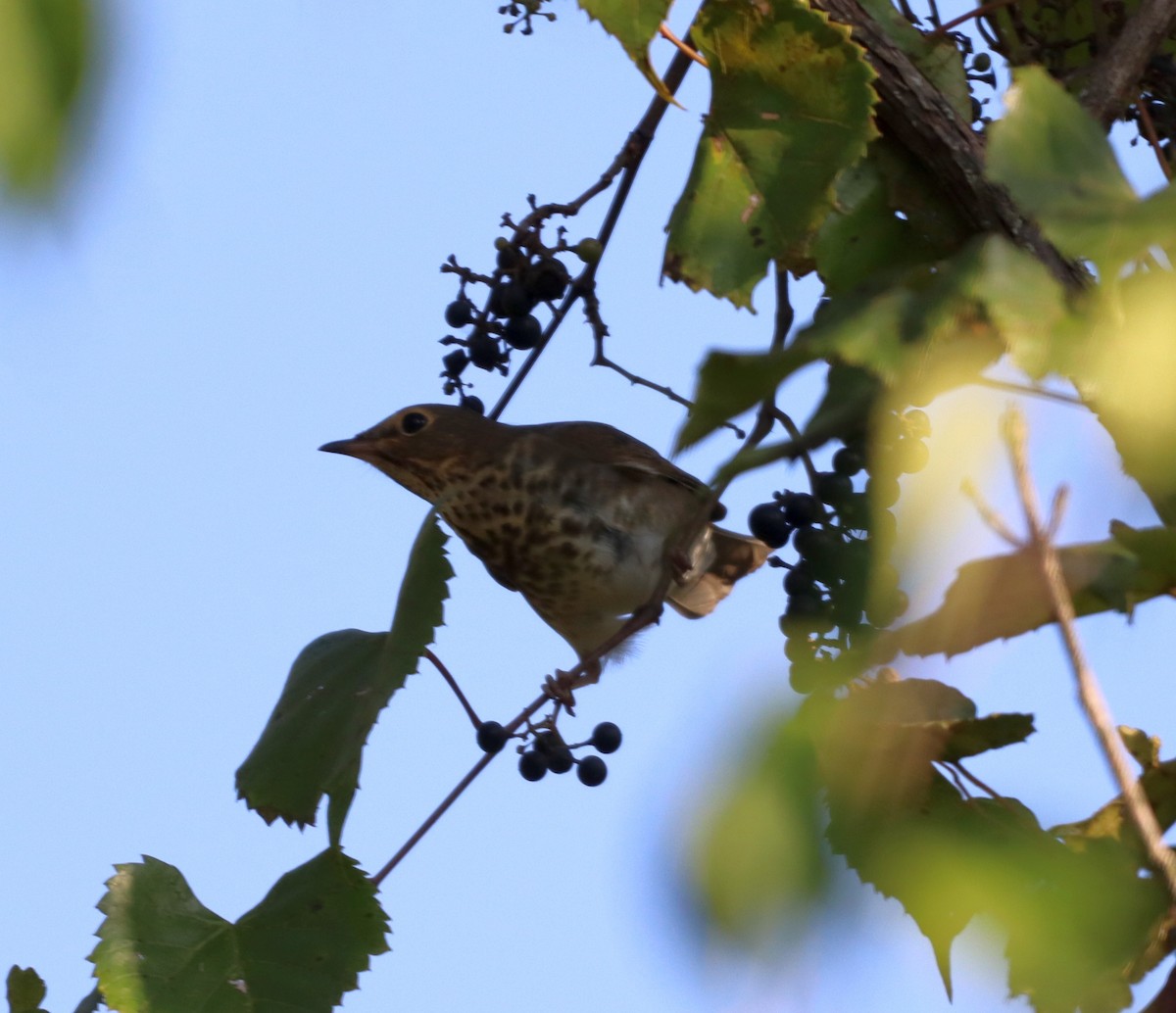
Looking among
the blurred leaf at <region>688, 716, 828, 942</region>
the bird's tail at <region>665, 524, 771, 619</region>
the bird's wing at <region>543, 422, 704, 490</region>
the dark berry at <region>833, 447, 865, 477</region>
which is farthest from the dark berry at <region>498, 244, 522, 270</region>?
the blurred leaf at <region>688, 716, 828, 942</region>

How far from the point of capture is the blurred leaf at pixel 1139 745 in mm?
1656

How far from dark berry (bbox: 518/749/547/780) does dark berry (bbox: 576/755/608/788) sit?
0.69ft

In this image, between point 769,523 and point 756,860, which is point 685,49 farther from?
point 756,860

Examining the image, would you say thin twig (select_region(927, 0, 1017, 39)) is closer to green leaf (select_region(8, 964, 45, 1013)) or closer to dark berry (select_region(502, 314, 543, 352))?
dark berry (select_region(502, 314, 543, 352))

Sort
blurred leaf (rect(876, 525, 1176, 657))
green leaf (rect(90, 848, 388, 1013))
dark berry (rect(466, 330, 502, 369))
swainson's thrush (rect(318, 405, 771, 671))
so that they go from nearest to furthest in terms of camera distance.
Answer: blurred leaf (rect(876, 525, 1176, 657)) → green leaf (rect(90, 848, 388, 1013)) → dark berry (rect(466, 330, 502, 369)) → swainson's thrush (rect(318, 405, 771, 671))

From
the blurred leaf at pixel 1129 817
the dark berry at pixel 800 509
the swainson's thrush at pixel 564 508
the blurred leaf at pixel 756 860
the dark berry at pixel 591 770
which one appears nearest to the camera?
the blurred leaf at pixel 756 860

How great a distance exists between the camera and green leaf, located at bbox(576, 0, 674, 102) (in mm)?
1790

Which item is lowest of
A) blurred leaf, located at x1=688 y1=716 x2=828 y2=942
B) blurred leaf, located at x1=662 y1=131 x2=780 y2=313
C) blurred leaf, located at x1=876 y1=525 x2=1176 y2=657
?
blurred leaf, located at x1=688 y1=716 x2=828 y2=942

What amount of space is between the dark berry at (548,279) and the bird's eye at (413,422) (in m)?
1.22

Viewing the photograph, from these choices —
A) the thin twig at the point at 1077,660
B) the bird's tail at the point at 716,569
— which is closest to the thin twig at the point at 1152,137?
the bird's tail at the point at 716,569

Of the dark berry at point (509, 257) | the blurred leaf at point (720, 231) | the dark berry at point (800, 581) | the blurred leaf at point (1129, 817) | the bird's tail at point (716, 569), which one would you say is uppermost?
the dark berry at point (509, 257)

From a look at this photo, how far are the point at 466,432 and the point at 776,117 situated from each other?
5.66 ft

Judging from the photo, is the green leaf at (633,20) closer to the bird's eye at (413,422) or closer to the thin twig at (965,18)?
the thin twig at (965,18)

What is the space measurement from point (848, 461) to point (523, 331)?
2.29 feet
